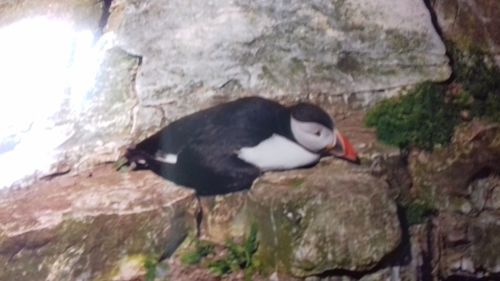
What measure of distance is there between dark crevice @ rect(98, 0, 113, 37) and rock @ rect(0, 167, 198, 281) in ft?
1.52

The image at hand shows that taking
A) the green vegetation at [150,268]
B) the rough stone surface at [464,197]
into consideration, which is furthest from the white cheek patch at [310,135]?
the green vegetation at [150,268]

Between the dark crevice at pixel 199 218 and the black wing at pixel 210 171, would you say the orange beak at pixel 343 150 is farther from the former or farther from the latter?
the dark crevice at pixel 199 218

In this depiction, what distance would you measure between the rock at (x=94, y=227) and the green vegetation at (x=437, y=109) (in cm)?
51

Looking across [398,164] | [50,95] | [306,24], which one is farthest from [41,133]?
[398,164]

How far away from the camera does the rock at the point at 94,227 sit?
202 cm

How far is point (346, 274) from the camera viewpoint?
2023mm

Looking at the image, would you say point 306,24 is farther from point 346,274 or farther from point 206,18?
point 346,274

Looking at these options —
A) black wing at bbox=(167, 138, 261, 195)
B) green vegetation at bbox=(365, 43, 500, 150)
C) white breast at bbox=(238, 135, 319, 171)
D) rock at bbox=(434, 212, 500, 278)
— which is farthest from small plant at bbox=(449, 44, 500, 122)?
black wing at bbox=(167, 138, 261, 195)

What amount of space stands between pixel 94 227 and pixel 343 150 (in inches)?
24.2

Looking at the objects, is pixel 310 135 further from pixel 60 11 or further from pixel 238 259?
pixel 60 11

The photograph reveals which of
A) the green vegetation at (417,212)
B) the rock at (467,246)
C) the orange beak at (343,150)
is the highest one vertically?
the orange beak at (343,150)

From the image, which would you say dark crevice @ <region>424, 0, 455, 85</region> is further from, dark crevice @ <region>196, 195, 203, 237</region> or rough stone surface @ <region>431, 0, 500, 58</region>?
dark crevice @ <region>196, 195, 203, 237</region>

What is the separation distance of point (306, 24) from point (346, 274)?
26.8 inches

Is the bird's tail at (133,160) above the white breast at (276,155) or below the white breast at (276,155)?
above
